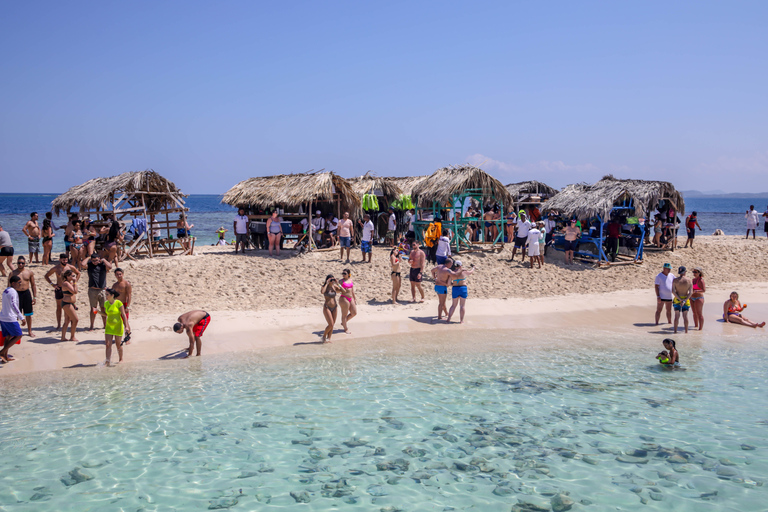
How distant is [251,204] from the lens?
1706 cm

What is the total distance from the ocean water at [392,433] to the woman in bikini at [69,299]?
1.41m

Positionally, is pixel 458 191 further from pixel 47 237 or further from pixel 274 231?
pixel 47 237

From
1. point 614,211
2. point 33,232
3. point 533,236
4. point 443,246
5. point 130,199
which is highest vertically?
point 130,199

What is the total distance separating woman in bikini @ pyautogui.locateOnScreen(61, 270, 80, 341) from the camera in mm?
9031

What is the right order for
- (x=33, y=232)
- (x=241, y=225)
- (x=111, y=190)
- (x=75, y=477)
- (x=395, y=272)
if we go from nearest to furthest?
(x=75, y=477) < (x=395, y=272) < (x=33, y=232) < (x=111, y=190) < (x=241, y=225)

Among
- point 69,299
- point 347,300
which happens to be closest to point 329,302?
point 347,300

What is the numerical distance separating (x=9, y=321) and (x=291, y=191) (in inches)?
353

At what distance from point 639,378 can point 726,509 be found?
3465mm

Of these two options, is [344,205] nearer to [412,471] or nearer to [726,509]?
[412,471]

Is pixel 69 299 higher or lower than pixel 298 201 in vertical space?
lower

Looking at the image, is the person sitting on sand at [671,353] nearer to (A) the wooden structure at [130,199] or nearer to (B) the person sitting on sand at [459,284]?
(B) the person sitting on sand at [459,284]

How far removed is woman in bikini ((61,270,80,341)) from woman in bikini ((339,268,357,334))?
469 cm

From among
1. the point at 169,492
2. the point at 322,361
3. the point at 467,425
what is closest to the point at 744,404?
the point at 467,425

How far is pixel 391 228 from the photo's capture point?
18.9 m
